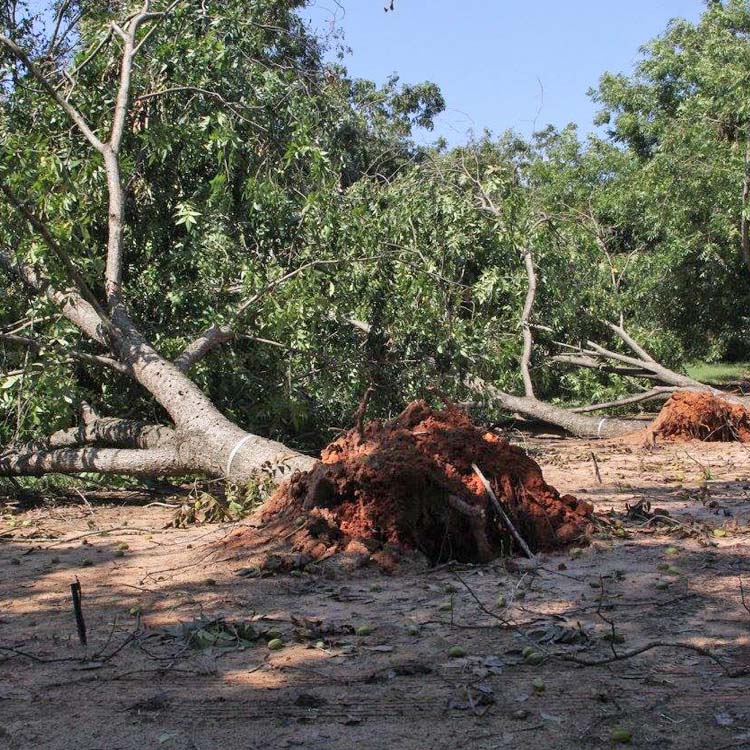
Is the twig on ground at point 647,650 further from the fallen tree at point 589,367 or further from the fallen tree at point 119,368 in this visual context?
the fallen tree at point 589,367

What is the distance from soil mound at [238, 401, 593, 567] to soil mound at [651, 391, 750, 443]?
13.3 ft

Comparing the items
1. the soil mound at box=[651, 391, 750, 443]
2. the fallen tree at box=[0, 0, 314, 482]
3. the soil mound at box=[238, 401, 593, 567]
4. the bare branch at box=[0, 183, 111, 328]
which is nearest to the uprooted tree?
the soil mound at box=[651, 391, 750, 443]

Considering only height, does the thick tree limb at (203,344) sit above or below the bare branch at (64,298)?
below

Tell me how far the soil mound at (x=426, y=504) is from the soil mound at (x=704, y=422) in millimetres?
4067

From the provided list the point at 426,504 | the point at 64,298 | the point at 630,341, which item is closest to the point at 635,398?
the point at 630,341

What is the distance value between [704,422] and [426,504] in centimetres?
485

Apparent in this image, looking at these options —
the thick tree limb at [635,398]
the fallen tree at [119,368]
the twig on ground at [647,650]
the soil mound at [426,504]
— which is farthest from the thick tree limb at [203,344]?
the thick tree limb at [635,398]

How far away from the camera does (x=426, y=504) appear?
14.8 feet

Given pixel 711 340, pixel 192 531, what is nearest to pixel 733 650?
pixel 192 531

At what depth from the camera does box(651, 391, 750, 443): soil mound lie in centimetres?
853

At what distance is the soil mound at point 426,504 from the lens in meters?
4.47

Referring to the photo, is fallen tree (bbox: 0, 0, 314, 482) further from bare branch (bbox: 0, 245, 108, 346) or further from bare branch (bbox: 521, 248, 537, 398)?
bare branch (bbox: 521, 248, 537, 398)

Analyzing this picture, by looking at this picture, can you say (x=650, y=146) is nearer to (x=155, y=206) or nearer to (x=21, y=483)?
(x=155, y=206)

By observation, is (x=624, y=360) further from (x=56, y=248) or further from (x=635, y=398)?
(x=56, y=248)
